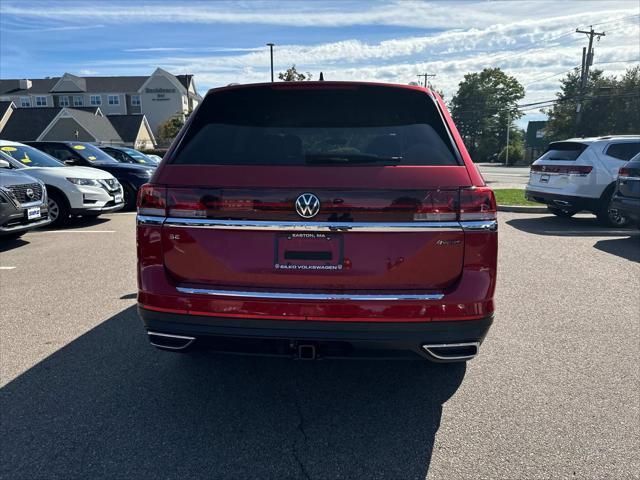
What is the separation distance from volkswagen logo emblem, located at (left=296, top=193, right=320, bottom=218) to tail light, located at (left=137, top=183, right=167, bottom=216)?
747mm

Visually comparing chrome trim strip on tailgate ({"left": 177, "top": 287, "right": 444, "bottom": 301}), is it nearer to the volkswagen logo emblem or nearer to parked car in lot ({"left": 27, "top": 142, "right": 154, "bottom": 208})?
the volkswagen logo emblem

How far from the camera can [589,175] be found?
9.75m

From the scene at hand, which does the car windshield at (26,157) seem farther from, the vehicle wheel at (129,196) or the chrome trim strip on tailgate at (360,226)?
the chrome trim strip on tailgate at (360,226)

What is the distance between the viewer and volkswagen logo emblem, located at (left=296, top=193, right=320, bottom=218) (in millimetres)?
2529

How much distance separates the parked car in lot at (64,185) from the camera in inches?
372

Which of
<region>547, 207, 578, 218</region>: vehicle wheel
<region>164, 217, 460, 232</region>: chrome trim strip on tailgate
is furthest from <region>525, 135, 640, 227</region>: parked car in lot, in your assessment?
<region>164, 217, 460, 232</region>: chrome trim strip on tailgate

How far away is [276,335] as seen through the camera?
8.50ft

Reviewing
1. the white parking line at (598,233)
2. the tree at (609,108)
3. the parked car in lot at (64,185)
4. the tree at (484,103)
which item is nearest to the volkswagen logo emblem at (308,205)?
the white parking line at (598,233)

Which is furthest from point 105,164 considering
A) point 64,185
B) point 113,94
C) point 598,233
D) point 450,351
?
point 113,94

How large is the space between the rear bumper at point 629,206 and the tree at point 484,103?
8794 cm

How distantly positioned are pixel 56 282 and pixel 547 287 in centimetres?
574

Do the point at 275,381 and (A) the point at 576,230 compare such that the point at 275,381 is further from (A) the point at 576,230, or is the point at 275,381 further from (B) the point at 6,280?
(A) the point at 576,230

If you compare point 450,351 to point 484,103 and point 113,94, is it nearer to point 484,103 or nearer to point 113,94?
point 113,94

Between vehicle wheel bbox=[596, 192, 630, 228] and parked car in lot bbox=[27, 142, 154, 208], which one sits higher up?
parked car in lot bbox=[27, 142, 154, 208]
